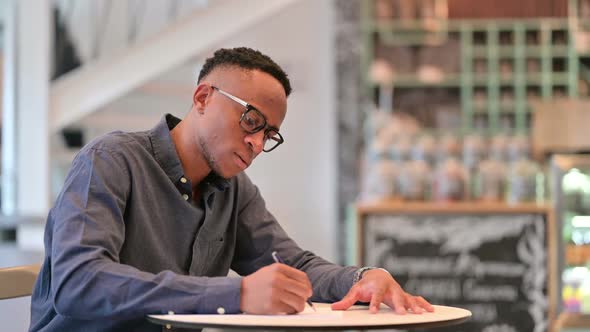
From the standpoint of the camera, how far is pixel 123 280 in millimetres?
1432

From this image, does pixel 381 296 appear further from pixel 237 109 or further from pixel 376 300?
pixel 237 109

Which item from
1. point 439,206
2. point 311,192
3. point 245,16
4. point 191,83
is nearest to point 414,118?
point 311,192

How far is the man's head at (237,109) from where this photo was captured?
1667mm

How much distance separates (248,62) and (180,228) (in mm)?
342

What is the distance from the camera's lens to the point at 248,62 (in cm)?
171

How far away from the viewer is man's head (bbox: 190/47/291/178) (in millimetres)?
1667

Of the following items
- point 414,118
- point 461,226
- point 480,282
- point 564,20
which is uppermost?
point 564,20

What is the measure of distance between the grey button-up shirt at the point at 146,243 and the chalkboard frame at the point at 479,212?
2.73 metres

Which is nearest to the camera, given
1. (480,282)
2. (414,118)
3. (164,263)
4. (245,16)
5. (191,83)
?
(164,263)

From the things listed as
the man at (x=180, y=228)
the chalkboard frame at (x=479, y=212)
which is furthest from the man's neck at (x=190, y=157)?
the chalkboard frame at (x=479, y=212)

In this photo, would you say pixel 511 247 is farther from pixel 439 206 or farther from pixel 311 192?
pixel 311 192

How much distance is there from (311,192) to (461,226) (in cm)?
454

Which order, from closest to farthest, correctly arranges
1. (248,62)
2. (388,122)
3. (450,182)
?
(248,62), (450,182), (388,122)

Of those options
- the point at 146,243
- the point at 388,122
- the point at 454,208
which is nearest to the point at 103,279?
the point at 146,243
